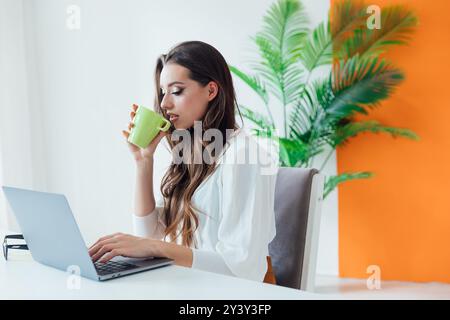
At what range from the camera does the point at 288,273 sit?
4.99 ft

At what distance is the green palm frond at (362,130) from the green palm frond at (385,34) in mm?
397

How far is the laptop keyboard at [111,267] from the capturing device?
115 centimetres

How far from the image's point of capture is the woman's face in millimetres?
1613

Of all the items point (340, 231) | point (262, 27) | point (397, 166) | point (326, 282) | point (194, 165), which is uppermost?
point (262, 27)

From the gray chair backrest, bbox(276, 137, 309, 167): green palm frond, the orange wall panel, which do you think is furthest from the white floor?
the gray chair backrest

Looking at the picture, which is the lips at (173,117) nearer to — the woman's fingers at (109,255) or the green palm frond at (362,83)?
the woman's fingers at (109,255)

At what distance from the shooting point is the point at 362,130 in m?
3.29

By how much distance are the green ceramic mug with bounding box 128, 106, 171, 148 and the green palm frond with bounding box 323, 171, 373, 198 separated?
1845mm

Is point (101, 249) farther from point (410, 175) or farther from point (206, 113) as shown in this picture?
point (410, 175)

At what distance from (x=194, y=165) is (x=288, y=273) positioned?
42 centimetres

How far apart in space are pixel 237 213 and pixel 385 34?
215 centimetres
